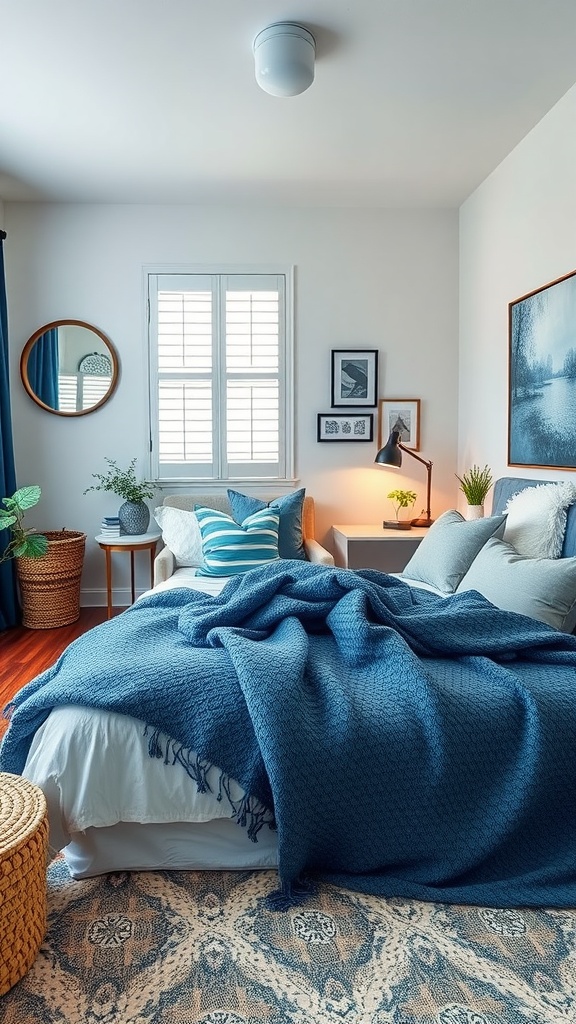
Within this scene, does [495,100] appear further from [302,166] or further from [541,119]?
[302,166]

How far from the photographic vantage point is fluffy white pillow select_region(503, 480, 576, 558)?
8.57 ft

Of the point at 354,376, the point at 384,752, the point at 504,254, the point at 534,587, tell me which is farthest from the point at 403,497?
the point at 384,752

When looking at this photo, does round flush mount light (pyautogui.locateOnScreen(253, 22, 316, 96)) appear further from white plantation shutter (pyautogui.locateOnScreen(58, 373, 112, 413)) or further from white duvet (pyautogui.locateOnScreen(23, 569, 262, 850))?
white duvet (pyautogui.locateOnScreen(23, 569, 262, 850))

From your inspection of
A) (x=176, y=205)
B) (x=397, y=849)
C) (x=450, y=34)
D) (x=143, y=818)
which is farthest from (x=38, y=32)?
(x=397, y=849)

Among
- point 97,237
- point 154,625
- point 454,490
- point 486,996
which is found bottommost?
point 486,996

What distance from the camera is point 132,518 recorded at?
4.25 meters

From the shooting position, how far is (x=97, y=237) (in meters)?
4.36

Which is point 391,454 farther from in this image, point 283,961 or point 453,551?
point 283,961

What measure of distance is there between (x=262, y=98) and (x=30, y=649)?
306cm

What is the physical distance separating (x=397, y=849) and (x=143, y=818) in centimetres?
63

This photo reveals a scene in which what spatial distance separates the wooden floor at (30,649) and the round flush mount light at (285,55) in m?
2.80

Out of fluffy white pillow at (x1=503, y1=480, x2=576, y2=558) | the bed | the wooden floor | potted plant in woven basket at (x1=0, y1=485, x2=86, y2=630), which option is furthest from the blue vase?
the bed

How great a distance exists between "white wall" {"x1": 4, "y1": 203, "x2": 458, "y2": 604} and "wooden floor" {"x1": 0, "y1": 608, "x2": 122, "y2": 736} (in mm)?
378

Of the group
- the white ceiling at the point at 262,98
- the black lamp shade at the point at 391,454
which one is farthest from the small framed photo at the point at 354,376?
the white ceiling at the point at 262,98
